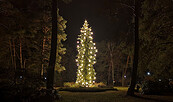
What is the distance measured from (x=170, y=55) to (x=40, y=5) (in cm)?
1090

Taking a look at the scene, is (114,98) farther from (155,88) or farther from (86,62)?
(86,62)

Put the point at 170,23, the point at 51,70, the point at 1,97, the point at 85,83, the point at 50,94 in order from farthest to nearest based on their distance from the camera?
the point at 85,83 → the point at 170,23 → the point at 51,70 → the point at 50,94 → the point at 1,97

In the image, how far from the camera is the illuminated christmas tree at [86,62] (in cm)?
2211

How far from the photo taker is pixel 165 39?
539 inches

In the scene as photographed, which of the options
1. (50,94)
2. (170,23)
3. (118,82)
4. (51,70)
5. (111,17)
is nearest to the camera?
(50,94)

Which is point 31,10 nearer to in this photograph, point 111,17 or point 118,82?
point 111,17

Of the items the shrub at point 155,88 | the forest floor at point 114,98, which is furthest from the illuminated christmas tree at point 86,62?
the forest floor at point 114,98

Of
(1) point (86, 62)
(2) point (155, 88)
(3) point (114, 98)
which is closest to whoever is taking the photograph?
(3) point (114, 98)

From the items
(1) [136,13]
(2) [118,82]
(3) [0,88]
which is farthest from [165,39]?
(2) [118,82]

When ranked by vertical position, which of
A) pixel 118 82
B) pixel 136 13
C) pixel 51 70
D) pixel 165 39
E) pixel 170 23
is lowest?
pixel 118 82

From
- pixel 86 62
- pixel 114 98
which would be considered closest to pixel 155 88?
pixel 114 98

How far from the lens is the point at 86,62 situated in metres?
22.6

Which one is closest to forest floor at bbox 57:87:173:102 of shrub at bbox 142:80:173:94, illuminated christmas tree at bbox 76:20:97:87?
shrub at bbox 142:80:173:94

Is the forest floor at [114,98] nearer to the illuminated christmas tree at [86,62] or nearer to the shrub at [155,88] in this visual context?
the shrub at [155,88]
